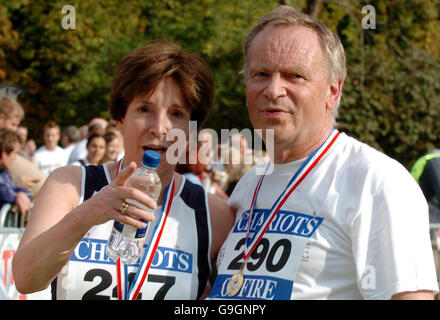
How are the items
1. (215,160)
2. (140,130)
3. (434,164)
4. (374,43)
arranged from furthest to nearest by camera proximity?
1. (374,43)
2. (215,160)
3. (434,164)
4. (140,130)

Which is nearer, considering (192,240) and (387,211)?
(387,211)

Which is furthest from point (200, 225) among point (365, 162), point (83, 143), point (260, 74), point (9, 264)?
point (83, 143)

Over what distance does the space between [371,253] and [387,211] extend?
0.59 feet

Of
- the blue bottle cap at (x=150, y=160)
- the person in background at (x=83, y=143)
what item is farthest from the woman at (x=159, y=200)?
the person in background at (x=83, y=143)

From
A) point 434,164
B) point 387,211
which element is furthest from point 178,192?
point 434,164

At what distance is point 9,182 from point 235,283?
14.0 ft

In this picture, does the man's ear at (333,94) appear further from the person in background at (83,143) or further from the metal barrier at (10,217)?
the person in background at (83,143)

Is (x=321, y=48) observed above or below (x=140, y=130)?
above

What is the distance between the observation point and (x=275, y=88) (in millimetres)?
2713

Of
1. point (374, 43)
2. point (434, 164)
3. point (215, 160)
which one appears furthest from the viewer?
point (374, 43)

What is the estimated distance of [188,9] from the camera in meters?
18.5

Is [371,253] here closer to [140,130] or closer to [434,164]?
[140,130]

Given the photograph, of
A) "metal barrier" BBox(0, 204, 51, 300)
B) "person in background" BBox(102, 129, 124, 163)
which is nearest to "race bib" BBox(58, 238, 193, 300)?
"metal barrier" BBox(0, 204, 51, 300)

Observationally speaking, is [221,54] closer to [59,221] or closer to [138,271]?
[138,271]
